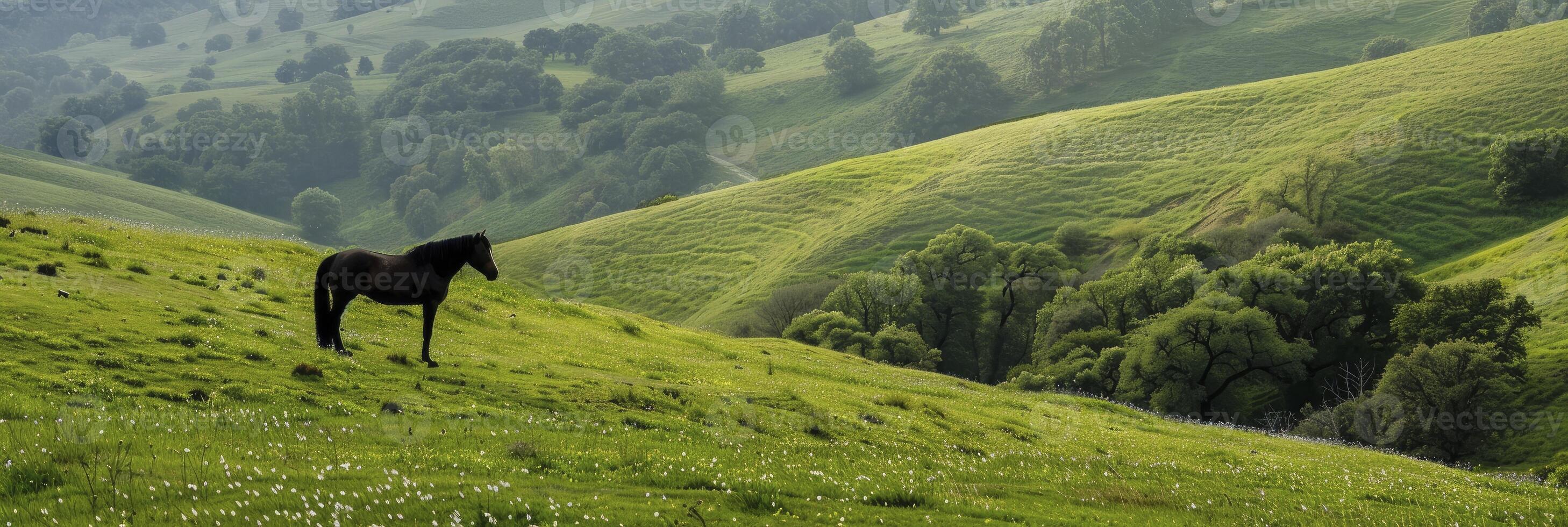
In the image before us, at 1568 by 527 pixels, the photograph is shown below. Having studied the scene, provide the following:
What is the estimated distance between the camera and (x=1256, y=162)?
113750 mm

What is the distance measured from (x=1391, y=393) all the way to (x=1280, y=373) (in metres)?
7.82

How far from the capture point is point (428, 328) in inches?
803

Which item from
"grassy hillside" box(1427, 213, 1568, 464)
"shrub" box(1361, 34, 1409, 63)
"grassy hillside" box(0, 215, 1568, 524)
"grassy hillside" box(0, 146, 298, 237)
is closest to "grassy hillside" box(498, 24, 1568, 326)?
"grassy hillside" box(1427, 213, 1568, 464)

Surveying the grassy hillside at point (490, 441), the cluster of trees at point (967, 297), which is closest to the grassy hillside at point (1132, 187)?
the cluster of trees at point (967, 297)

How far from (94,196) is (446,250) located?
186527 mm

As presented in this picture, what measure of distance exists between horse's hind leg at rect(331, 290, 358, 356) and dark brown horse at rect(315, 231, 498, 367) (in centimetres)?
1

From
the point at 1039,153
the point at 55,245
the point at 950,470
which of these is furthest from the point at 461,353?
the point at 1039,153

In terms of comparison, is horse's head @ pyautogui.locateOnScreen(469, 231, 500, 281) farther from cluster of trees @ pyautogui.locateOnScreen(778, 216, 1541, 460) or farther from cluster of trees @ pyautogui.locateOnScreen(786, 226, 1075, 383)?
cluster of trees @ pyautogui.locateOnScreen(786, 226, 1075, 383)

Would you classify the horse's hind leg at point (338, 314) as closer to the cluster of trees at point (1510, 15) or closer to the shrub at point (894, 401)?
the shrub at point (894, 401)

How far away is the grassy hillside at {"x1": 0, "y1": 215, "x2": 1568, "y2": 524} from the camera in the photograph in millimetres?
10016

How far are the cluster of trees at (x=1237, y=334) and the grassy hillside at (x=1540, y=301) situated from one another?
6.25 feet

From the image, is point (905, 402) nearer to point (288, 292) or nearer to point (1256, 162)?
point (288, 292)

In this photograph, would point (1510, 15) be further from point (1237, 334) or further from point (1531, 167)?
point (1237, 334)

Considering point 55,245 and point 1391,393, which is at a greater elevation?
point 55,245
